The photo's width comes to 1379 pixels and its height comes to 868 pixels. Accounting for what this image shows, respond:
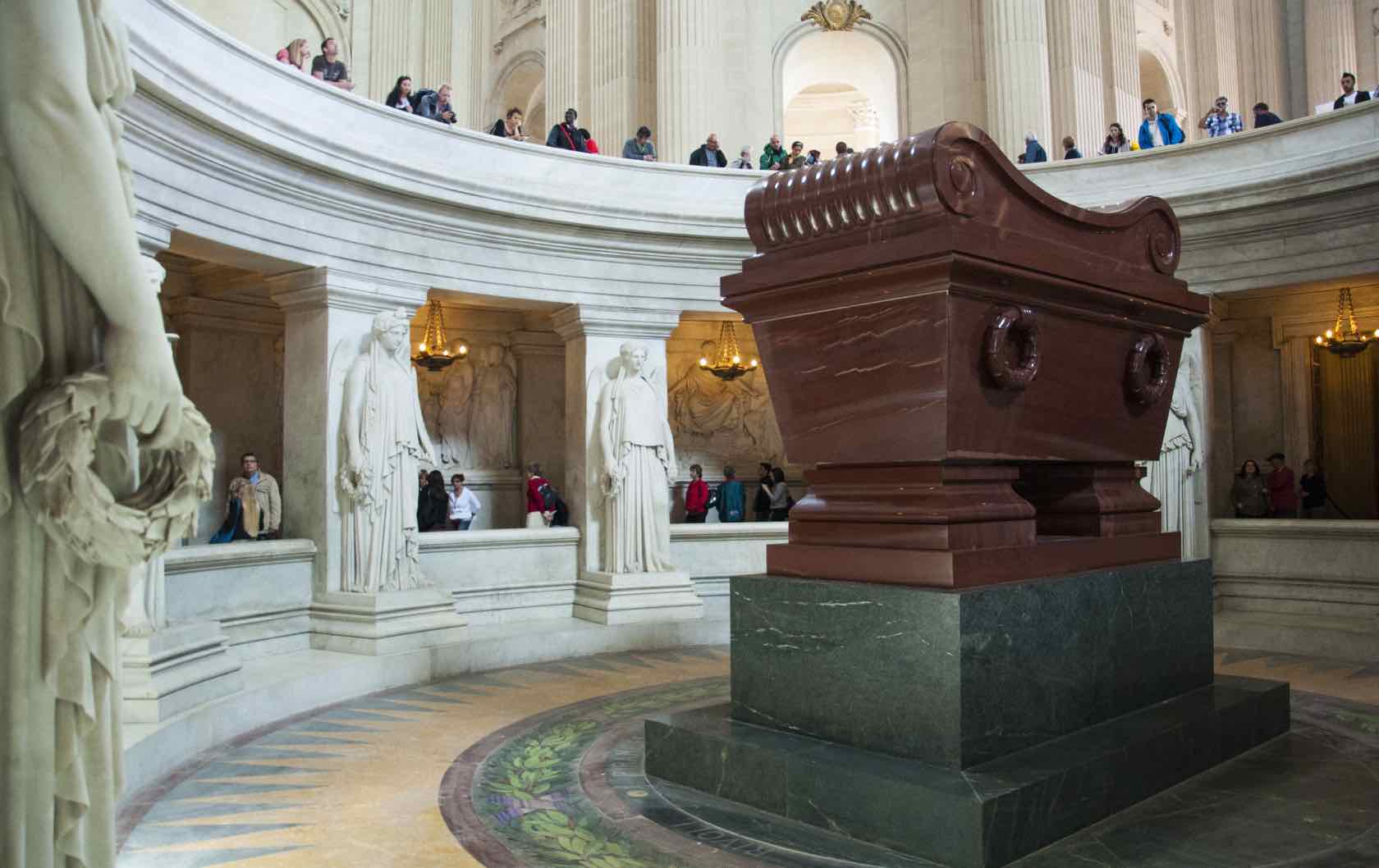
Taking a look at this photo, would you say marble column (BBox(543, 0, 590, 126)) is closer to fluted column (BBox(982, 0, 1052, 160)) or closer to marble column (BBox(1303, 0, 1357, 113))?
fluted column (BBox(982, 0, 1052, 160))

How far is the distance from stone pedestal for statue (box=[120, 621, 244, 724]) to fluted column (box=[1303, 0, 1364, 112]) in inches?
847

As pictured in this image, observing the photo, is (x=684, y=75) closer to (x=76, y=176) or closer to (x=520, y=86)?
(x=520, y=86)

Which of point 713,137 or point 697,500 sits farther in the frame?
point 713,137

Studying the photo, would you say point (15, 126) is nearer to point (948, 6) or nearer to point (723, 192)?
point (723, 192)

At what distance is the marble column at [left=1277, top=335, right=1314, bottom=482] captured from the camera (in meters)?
12.0

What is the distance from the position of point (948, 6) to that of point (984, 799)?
17.0m

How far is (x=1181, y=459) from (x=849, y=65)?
39.9 feet

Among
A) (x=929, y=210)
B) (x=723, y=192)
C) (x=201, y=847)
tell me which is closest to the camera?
(x=929, y=210)

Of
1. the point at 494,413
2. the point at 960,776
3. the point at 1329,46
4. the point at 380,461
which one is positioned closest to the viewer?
the point at 960,776

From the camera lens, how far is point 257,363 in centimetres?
1019

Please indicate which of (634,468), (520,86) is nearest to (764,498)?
(634,468)

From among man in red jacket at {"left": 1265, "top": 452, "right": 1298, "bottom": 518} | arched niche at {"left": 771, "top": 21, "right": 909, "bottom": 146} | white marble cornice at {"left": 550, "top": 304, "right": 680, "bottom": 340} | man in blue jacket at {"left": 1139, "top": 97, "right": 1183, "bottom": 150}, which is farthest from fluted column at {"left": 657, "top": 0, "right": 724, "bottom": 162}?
man in red jacket at {"left": 1265, "top": 452, "right": 1298, "bottom": 518}

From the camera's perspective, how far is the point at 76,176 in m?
1.65

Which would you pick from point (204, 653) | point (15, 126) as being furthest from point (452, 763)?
point (15, 126)
